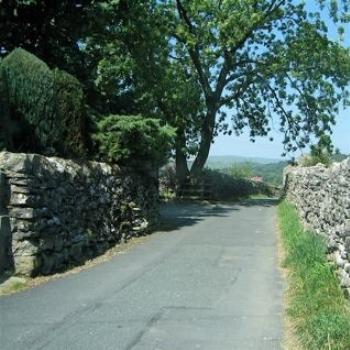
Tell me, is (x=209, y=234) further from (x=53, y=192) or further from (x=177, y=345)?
(x=177, y=345)

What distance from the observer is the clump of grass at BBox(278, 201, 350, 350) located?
20.1ft

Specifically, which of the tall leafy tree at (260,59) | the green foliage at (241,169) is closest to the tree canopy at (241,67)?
the tall leafy tree at (260,59)

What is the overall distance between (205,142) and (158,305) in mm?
26280

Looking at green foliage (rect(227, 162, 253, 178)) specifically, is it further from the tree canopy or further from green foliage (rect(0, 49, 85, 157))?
green foliage (rect(0, 49, 85, 157))

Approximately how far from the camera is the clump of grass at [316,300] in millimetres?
6129

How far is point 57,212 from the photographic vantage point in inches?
430

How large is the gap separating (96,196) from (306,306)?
6.52m

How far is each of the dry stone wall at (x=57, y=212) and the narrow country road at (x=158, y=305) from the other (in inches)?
24.0

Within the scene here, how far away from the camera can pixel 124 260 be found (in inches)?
466

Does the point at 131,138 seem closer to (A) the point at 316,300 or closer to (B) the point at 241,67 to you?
(A) the point at 316,300

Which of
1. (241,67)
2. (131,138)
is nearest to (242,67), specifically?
(241,67)

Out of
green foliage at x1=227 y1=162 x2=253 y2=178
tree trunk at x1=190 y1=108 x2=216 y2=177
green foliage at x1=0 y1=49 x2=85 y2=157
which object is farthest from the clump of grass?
green foliage at x1=227 y1=162 x2=253 y2=178

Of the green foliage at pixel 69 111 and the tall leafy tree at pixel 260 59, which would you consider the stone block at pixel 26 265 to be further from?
the tall leafy tree at pixel 260 59

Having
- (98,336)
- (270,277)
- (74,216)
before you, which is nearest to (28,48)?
(74,216)
